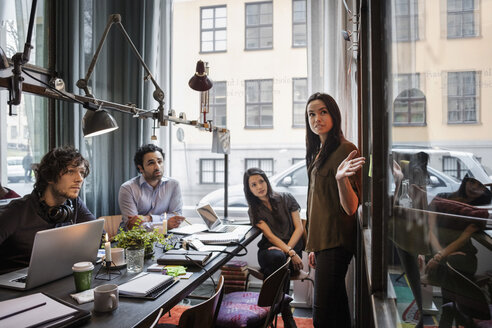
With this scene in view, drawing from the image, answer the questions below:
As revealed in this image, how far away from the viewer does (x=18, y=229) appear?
2.03 m

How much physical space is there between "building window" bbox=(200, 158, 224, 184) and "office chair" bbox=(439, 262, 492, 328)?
12.3 ft

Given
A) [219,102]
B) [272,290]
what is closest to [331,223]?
[272,290]

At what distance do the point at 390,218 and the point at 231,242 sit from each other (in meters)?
1.67

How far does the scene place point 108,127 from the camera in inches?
80.2

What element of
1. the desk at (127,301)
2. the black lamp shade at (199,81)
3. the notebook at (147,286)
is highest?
the black lamp shade at (199,81)

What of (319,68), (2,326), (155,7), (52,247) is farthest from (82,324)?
(155,7)

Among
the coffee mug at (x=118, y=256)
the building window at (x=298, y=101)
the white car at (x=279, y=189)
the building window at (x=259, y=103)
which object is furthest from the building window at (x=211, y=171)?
the coffee mug at (x=118, y=256)

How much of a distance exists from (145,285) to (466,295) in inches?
56.7

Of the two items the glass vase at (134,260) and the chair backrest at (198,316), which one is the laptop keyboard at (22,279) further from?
the chair backrest at (198,316)

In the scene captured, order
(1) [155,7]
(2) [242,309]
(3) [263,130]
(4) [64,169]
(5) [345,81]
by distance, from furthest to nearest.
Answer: (3) [263,130]
(1) [155,7]
(5) [345,81]
(4) [64,169]
(2) [242,309]

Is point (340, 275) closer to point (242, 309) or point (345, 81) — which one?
point (242, 309)

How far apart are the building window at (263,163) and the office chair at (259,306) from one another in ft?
6.50

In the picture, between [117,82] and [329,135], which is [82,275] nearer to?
[329,135]

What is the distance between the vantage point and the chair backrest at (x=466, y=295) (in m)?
0.31
